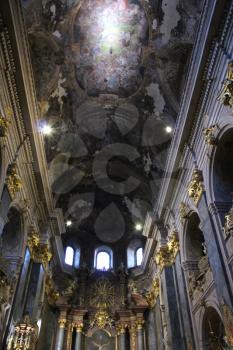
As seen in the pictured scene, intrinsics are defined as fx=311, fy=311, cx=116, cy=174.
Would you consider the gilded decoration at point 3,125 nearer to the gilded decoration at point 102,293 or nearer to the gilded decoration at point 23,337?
the gilded decoration at point 23,337

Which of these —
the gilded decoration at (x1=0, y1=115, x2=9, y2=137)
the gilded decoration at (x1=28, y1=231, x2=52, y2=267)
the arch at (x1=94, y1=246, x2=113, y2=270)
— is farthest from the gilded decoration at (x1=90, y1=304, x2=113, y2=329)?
the gilded decoration at (x1=0, y1=115, x2=9, y2=137)

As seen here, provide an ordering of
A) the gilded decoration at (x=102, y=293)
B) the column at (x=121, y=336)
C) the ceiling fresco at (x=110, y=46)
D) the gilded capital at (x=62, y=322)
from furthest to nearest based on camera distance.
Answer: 1. the gilded decoration at (x=102, y=293)
2. the gilded capital at (x=62, y=322)
3. the column at (x=121, y=336)
4. the ceiling fresco at (x=110, y=46)

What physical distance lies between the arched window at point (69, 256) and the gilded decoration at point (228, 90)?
52.2 feet

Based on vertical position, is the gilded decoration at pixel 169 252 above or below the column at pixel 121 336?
above

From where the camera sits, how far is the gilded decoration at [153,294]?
16641 millimetres

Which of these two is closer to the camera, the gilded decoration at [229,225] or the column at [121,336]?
the gilded decoration at [229,225]

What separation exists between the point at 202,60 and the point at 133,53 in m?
5.09

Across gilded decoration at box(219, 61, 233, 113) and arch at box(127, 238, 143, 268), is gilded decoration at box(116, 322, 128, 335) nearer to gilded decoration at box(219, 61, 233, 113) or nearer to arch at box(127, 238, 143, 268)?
arch at box(127, 238, 143, 268)

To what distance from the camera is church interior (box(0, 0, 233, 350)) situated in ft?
31.6

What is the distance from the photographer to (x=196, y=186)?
430 inches

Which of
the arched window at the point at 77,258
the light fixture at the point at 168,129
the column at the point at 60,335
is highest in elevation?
the light fixture at the point at 168,129

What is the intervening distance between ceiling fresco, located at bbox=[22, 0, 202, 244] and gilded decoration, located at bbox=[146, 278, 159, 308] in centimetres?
461

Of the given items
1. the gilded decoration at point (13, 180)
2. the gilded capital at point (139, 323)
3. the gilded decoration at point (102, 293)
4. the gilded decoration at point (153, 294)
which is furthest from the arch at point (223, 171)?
the gilded decoration at point (102, 293)

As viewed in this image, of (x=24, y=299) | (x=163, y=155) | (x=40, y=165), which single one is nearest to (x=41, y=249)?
(x=24, y=299)
